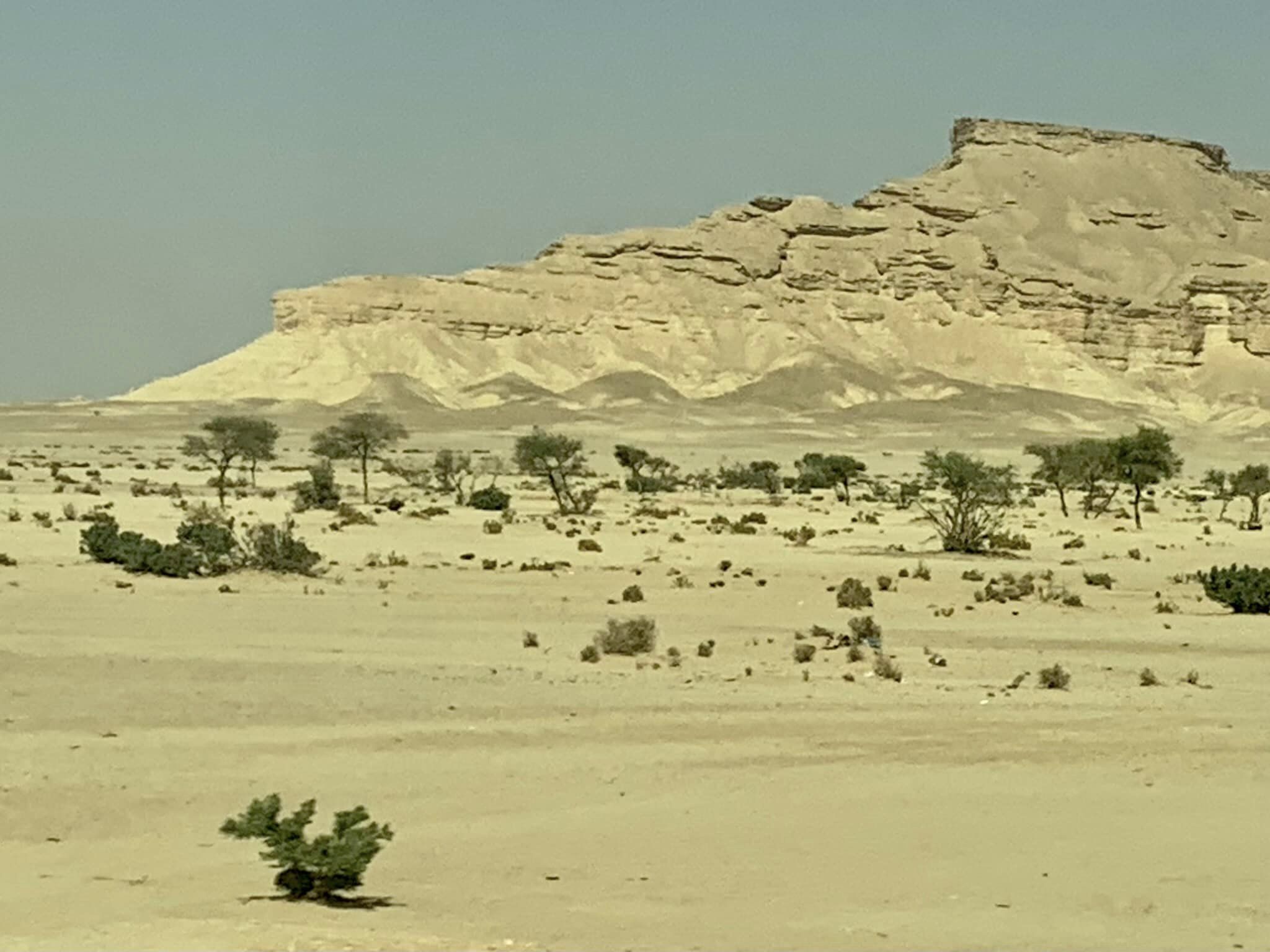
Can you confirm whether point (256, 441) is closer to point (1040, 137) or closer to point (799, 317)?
point (799, 317)

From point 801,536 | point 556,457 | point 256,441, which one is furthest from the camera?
point 256,441

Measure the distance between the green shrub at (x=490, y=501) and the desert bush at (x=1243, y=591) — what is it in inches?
932

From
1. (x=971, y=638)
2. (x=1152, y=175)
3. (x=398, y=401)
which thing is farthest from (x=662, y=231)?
(x=971, y=638)

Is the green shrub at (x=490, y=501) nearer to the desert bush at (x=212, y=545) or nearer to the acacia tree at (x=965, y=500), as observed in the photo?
the acacia tree at (x=965, y=500)

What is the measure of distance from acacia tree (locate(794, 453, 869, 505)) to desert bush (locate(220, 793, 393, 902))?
50.1 metres

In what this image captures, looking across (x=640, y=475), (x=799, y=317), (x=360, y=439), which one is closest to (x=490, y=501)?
(x=360, y=439)

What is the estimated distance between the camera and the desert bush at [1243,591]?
26625 mm

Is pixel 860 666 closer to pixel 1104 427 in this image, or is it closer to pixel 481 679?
pixel 481 679

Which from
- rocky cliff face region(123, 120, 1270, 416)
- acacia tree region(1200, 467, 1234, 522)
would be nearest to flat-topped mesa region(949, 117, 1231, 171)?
rocky cliff face region(123, 120, 1270, 416)

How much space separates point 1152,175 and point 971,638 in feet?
565

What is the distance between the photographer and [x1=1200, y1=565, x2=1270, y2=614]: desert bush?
2662 cm

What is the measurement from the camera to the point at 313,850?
31.6ft

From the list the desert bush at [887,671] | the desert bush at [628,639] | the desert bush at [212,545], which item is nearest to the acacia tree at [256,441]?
the desert bush at [212,545]

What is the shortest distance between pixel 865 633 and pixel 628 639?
9.40 ft
